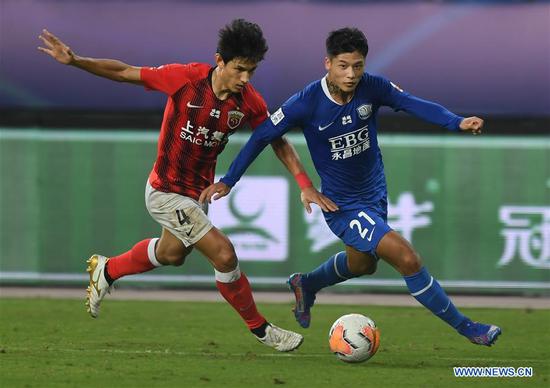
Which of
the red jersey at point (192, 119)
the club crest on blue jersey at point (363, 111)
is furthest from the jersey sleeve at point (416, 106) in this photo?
the red jersey at point (192, 119)

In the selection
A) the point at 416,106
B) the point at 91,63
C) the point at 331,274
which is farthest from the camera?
the point at 331,274

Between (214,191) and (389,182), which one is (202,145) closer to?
(214,191)

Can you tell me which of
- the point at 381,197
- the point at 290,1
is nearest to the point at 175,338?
the point at 381,197

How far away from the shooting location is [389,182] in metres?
13.2

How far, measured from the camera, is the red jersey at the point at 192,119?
826cm

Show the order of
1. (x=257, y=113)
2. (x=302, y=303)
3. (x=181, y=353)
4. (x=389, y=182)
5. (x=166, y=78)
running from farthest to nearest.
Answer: (x=389, y=182)
(x=302, y=303)
(x=181, y=353)
(x=257, y=113)
(x=166, y=78)

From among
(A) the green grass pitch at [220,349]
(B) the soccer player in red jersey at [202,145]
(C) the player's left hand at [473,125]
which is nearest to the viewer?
(A) the green grass pitch at [220,349]

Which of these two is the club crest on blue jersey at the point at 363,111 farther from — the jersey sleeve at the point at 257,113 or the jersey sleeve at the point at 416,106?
the jersey sleeve at the point at 257,113

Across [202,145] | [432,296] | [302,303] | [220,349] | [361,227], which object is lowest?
[220,349]

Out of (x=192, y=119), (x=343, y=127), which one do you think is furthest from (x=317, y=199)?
(x=192, y=119)

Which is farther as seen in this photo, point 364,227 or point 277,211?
point 277,211

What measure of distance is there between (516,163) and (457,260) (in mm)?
1255

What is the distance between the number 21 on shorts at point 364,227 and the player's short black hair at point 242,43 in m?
1.29

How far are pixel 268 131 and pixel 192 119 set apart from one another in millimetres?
545
